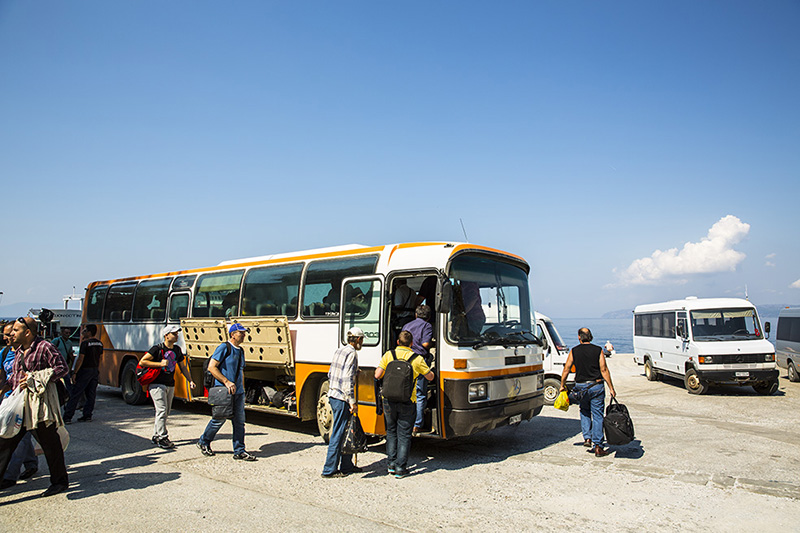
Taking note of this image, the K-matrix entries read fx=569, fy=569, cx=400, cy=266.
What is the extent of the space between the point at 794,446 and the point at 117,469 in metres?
10.3

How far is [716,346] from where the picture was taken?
15664mm

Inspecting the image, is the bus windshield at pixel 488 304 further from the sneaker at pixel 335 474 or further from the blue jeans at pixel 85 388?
the blue jeans at pixel 85 388

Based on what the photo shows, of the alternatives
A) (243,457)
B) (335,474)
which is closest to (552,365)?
(335,474)

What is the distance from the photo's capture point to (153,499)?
6.26m

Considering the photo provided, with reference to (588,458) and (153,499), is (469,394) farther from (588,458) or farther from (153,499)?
(153,499)

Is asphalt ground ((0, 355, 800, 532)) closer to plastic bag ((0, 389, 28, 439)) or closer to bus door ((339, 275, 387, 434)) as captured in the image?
bus door ((339, 275, 387, 434))

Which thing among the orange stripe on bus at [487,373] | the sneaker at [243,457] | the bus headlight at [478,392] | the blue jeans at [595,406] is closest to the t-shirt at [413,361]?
the orange stripe on bus at [487,373]

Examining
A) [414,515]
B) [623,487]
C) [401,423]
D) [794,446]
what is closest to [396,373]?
[401,423]

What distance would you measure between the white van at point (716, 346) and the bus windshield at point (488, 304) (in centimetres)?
893

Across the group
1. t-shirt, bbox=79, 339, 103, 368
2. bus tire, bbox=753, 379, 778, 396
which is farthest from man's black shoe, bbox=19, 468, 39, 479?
bus tire, bbox=753, 379, 778, 396

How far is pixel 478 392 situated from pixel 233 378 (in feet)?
11.7

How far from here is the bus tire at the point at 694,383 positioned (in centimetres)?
1602

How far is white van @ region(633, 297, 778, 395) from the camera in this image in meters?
15.4

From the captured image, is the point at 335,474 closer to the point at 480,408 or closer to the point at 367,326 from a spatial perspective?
the point at 480,408
